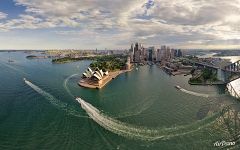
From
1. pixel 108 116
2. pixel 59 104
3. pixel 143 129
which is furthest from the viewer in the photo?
pixel 59 104

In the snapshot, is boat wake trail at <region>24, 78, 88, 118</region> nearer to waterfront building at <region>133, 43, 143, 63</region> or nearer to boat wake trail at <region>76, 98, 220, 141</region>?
boat wake trail at <region>76, 98, 220, 141</region>

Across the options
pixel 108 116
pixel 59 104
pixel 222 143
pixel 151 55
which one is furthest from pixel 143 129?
pixel 151 55

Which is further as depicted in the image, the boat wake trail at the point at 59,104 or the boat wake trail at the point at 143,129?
the boat wake trail at the point at 59,104

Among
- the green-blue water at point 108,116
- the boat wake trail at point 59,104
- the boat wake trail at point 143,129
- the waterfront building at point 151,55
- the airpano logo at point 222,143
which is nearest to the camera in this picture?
the airpano logo at point 222,143

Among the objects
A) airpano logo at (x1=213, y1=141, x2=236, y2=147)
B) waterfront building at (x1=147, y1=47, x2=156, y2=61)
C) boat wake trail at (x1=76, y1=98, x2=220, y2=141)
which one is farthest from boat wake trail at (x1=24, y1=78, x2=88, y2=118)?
waterfront building at (x1=147, y1=47, x2=156, y2=61)

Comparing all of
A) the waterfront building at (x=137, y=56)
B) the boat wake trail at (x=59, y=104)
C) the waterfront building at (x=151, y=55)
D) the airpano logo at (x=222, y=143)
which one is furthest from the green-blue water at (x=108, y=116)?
the waterfront building at (x=151, y=55)

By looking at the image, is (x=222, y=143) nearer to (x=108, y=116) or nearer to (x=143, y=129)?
(x=143, y=129)

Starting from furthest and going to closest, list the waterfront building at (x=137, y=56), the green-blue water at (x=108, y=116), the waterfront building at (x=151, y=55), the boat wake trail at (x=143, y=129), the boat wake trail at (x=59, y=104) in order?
the waterfront building at (x=151, y=55), the waterfront building at (x=137, y=56), the boat wake trail at (x=59, y=104), the boat wake trail at (x=143, y=129), the green-blue water at (x=108, y=116)

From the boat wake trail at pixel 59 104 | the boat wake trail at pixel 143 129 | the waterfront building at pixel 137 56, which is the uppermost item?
the waterfront building at pixel 137 56

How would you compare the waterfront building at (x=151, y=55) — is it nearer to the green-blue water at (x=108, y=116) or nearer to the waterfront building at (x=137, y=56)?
the waterfront building at (x=137, y=56)
